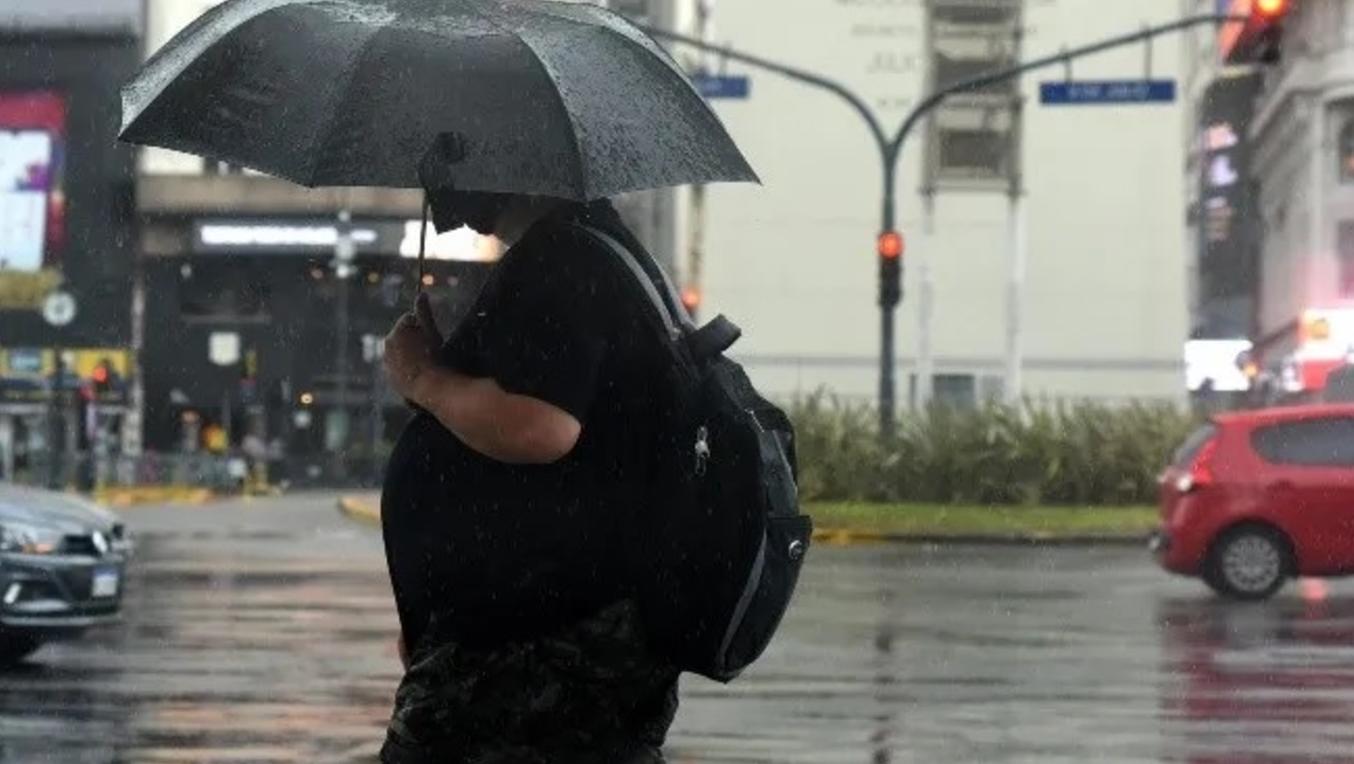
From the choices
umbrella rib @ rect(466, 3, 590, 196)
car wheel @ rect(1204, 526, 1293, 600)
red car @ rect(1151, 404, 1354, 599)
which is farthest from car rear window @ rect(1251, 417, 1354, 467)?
umbrella rib @ rect(466, 3, 590, 196)

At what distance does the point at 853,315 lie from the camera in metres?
50.3

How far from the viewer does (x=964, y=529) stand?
110 ft

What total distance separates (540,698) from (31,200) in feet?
252

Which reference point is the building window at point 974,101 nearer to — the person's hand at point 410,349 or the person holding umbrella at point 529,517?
the person's hand at point 410,349

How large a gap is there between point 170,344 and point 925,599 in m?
58.6

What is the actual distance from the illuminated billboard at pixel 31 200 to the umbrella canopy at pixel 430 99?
7508 cm

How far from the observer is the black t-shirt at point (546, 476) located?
4102 mm

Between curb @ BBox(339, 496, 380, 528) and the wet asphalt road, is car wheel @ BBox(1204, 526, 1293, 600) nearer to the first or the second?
the wet asphalt road

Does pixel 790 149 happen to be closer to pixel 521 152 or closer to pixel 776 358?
pixel 776 358

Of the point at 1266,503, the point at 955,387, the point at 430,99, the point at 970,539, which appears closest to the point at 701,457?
the point at 430,99

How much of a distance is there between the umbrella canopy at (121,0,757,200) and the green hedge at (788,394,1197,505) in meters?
32.7

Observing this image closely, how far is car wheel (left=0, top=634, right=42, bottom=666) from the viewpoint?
15672 millimetres

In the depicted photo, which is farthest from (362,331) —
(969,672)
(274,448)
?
(969,672)

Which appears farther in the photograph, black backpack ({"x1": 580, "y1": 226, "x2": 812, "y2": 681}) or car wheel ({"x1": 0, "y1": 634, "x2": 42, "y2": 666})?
car wheel ({"x1": 0, "y1": 634, "x2": 42, "y2": 666})
